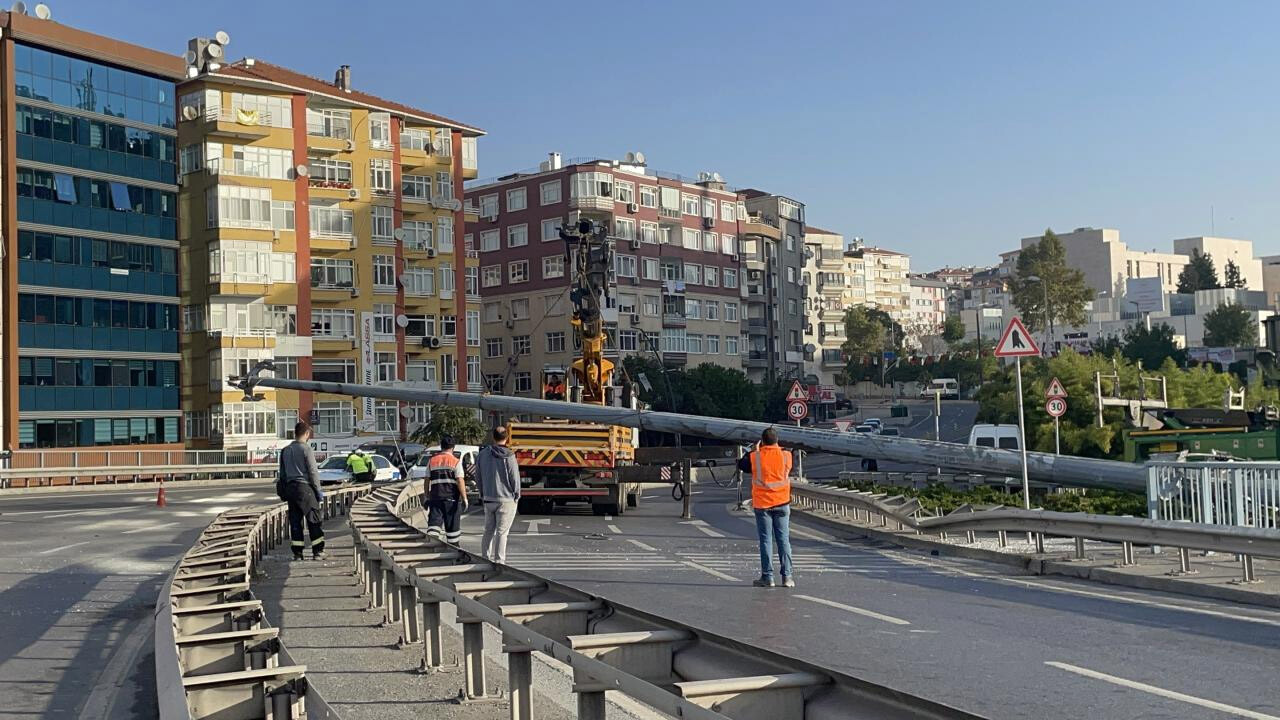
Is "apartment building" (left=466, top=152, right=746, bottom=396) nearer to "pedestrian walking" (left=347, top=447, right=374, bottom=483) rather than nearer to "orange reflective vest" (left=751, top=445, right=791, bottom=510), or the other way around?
"pedestrian walking" (left=347, top=447, right=374, bottom=483)

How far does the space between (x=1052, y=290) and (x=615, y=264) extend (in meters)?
43.0

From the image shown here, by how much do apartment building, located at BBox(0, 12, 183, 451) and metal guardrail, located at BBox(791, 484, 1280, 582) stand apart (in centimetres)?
4697

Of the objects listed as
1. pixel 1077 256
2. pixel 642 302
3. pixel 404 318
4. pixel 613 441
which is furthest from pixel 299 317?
pixel 1077 256

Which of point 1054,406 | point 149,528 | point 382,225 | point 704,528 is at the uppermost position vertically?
point 382,225

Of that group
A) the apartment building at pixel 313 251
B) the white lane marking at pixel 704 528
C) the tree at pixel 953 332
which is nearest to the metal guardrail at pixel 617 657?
the white lane marking at pixel 704 528

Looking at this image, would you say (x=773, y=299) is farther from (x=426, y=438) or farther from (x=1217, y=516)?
(x=1217, y=516)

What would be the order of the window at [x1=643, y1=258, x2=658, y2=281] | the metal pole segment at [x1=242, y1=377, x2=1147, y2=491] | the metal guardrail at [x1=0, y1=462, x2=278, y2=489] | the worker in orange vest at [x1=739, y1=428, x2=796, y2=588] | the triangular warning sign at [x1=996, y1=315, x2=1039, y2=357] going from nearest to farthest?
the worker in orange vest at [x1=739, y1=428, x2=796, y2=588] < the metal pole segment at [x1=242, y1=377, x2=1147, y2=491] < the triangular warning sign at [x1=996, y1=315, x2=1039, y2=357] < the metal guardrail at [x1=0, y1=462, x2=278, y2=489] < the window at [x1=643, y1=258, x2=658, y2=281]

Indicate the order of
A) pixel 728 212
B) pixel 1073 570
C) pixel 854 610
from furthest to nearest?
pixel 728 212 < pixel 1073 570 < pixel 854 610

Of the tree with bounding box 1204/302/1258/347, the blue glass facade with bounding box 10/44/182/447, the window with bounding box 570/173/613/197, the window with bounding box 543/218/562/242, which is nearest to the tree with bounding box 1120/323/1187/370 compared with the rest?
the tree with bounding box 1204/302/1258/347

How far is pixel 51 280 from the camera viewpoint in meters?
60.7

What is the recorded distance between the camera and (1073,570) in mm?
16469

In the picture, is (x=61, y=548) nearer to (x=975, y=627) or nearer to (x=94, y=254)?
(x=975, y=627)

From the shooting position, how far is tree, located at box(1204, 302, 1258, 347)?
124m

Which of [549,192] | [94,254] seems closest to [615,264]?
[549,192]
